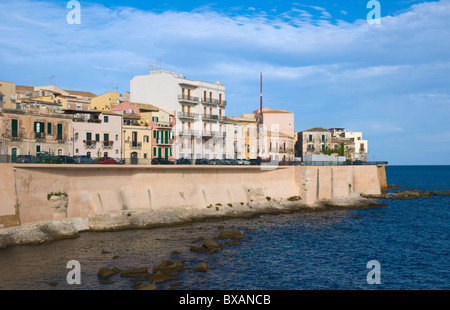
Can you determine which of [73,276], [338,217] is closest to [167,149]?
[338,217]

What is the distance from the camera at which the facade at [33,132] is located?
49.4m

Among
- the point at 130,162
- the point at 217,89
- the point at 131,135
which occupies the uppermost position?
the point at 217,89

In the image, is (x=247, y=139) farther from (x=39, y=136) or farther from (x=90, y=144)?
(x=39, y=136)

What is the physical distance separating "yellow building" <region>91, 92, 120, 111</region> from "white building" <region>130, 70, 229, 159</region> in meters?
3.45

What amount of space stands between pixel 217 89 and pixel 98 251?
53.2m

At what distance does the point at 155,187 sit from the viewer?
5075 cm

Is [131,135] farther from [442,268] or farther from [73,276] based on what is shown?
[442,268]

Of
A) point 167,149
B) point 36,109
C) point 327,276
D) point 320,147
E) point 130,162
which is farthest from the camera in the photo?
point 320,147

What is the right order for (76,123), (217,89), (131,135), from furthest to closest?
(217,89)
(131,135)
(76,123)

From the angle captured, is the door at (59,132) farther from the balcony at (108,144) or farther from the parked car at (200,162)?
the parked car at (200,162)

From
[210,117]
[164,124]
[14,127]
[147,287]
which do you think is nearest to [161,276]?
[147,287]

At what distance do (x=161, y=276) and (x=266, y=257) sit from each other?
35.2 ft

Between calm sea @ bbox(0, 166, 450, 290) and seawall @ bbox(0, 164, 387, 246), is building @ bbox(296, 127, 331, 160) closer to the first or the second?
seawall @ bbox(0, 164, 387, 246)

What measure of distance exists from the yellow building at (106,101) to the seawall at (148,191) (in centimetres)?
3223
